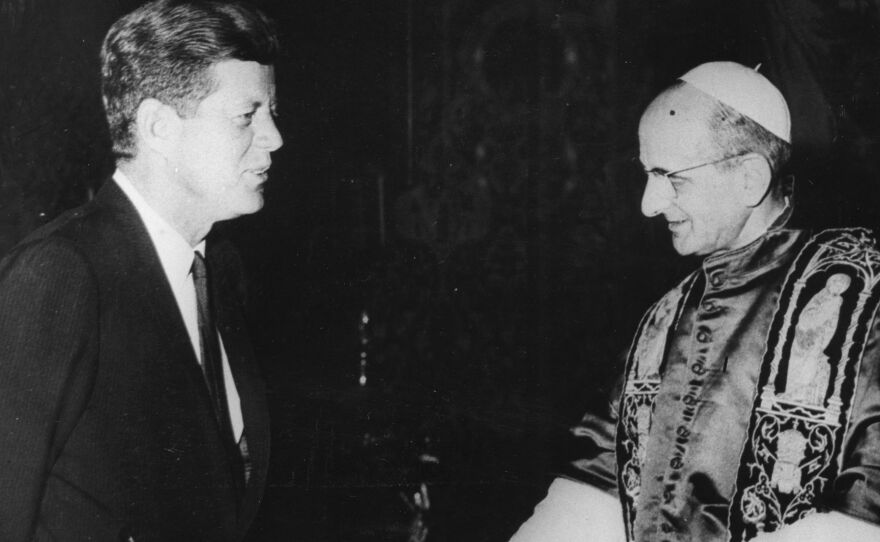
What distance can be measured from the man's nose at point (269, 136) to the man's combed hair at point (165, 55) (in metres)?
0.18

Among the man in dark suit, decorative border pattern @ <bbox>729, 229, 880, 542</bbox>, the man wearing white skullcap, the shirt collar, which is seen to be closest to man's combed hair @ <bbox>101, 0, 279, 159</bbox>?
the man in dark suit

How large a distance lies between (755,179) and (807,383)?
1.87 ft

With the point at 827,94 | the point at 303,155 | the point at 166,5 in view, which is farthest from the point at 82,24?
the point at 827,94

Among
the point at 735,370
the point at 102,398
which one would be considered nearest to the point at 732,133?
the point at 735,370

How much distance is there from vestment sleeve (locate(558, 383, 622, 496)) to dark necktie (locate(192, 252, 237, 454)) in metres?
0.98

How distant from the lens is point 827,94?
8.70 ft

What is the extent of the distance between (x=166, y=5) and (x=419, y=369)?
129cm

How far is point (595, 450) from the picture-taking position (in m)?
2.58

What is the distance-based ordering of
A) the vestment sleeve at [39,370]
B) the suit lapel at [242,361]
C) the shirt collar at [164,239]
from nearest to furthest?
the vestment sleeve at [39,370], the shirt collar at [164,239], the suit lapel at [242,361]

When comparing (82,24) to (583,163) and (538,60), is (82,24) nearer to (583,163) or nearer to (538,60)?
(538,60)

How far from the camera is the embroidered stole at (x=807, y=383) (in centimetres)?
221

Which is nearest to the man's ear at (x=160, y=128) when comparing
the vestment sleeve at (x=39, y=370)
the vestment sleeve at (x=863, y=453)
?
the vestment sleeve at (x=39, y=370)

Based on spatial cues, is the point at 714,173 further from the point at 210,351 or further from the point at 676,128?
the point at 210,351

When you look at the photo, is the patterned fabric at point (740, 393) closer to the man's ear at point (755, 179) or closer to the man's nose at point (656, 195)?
the man's ear at point (755, 179)
